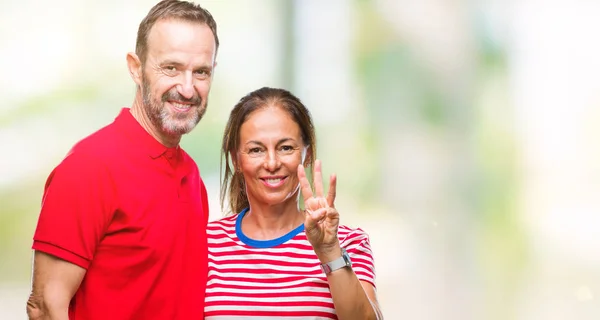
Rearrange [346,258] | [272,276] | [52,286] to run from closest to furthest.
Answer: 1. [52,286]
2. [346,258]
3. [272,276]

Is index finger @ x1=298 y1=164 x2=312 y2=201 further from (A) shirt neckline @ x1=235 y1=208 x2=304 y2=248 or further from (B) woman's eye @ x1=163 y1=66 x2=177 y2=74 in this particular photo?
(B) woman's eye @ x1=163 y1=66 x2=177 y2=74

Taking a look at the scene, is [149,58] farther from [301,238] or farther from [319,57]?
[319,57]

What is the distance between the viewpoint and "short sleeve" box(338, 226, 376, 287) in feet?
6.55

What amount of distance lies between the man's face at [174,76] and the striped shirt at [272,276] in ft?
1.05

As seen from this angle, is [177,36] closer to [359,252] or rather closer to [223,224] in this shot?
[223,224]

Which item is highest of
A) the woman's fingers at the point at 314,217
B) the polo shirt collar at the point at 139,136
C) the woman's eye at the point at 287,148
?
the polo shirt collar at the point at 139,136

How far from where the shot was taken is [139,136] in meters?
1.93

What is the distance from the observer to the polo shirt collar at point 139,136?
1.92m

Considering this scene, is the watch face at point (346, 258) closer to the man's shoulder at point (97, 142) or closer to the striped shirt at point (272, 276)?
the striped shirt at point (272, 276)

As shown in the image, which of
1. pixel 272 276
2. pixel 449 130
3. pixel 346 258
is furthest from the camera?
pixel 449 130

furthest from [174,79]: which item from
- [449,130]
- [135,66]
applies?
[449,130]

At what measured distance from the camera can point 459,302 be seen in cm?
357

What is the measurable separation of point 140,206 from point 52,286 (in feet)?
0.80

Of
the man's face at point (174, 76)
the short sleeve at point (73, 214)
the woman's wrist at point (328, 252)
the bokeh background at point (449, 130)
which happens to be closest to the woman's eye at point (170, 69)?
the man's face at point (174, 76)
